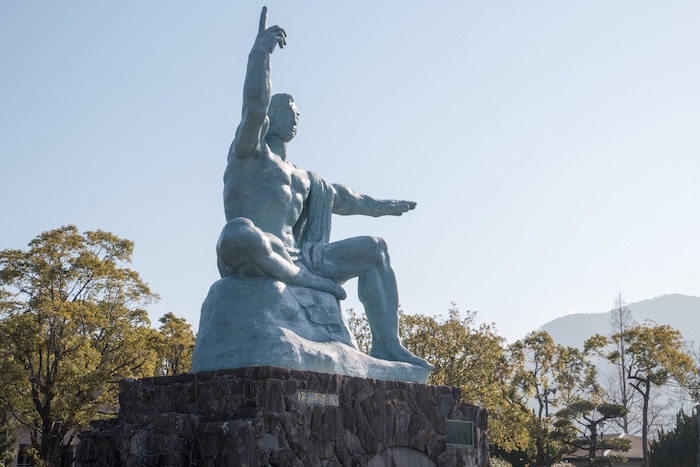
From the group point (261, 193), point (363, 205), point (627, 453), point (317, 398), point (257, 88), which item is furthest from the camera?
point (627, 453)

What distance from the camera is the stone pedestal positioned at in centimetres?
552

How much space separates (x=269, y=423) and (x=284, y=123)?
10.4 ft

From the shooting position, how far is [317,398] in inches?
234

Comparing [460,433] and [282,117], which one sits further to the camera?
[282,117]

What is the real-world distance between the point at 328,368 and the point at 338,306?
870 mm

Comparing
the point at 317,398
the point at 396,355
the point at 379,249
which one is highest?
the point at 379,249

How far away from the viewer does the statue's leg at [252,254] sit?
6.42 metres

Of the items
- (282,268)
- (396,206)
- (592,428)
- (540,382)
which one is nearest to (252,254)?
(282,268)

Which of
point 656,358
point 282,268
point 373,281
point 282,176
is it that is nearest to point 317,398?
point 282,268

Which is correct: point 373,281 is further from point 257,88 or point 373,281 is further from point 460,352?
point 460,352

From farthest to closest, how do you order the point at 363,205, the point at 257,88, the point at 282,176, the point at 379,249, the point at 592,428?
the point at 592,428 < the point at 363,205 < the point at 379,249 < the point at 282,176 < the point at 257,88

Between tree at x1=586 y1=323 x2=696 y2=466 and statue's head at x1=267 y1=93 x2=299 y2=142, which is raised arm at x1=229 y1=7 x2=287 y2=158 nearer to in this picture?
statue's head at x1=267 y1=93 x2=299 y2=142

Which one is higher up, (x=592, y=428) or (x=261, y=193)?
(x=261, y=193)

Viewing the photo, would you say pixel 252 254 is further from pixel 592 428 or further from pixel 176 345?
pixel 592 428
